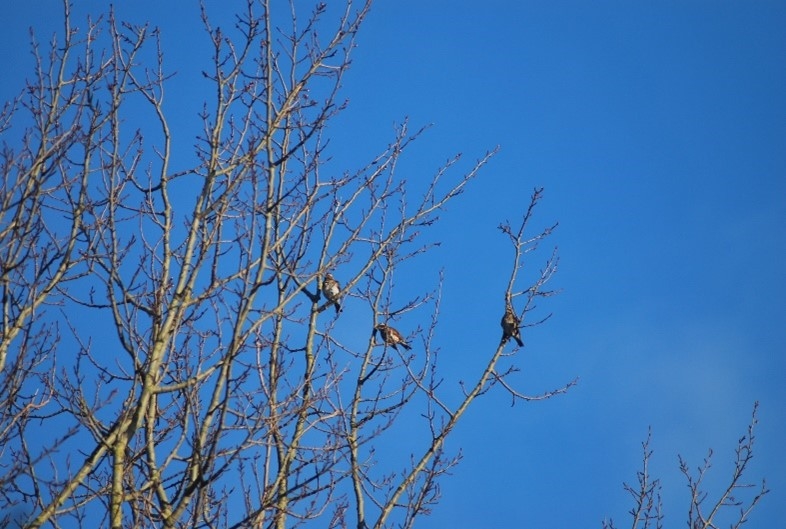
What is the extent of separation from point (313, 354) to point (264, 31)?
2.24 m

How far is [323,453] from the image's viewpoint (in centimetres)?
507

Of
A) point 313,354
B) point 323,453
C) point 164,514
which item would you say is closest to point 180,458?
point 164,514

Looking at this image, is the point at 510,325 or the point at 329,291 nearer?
the point at 329,291

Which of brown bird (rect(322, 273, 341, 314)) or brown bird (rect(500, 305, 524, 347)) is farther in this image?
brown bird (rect(500, 305, 524, 347))

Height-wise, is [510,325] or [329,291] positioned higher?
[510,325]

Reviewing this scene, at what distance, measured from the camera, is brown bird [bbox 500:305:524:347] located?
7551 mm

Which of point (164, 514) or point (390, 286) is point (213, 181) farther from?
point (390, 286)

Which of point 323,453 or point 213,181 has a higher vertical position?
point 213,181

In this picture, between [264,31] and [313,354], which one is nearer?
[264,31]

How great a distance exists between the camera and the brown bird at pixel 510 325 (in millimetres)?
7551

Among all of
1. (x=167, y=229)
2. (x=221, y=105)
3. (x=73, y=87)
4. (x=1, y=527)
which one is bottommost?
(x=1, y=527)

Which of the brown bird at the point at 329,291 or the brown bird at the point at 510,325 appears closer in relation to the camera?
the brown bird at the point at 329,291

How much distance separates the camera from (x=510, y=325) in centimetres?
816

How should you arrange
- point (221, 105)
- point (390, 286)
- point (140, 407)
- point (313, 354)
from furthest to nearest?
point (390, 286) → point (313, 354) → point (221, 105) → point (140, 407)
